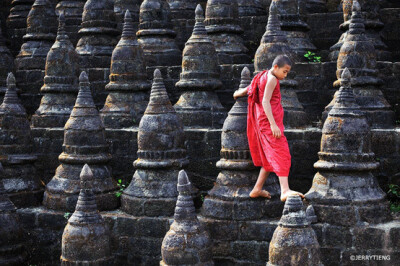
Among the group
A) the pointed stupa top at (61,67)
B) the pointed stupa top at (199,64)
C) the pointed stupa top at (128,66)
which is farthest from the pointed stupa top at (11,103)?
the pointed stupa top at (199,64)

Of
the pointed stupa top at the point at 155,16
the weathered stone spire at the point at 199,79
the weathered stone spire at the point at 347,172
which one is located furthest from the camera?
the pointed stupa top at the point at 155,16

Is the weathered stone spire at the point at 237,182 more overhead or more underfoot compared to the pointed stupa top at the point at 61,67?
more underfoot

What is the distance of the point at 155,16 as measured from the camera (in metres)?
12.2

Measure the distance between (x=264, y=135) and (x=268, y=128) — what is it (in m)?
0.09

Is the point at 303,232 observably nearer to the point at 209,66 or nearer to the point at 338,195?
the point at 338,195

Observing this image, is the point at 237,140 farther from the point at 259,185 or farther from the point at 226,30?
the point at 226,30

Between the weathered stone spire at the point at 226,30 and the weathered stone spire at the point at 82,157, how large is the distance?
9.83 ft

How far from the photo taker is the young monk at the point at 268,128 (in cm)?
823

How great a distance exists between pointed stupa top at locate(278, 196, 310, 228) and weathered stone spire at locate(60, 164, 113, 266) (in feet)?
7.28

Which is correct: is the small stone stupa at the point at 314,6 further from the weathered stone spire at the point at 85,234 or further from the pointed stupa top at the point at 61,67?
the weathered stone spire at the point at 85,234

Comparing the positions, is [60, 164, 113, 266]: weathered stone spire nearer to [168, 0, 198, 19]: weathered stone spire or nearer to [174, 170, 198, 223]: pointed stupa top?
[174, 170, 198, 223]: pointed stupa top

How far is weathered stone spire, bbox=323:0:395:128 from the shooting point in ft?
31.1

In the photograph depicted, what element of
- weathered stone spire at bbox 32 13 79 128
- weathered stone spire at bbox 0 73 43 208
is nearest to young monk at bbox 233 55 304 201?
weathered stone spire at bbox 0 73 43 208

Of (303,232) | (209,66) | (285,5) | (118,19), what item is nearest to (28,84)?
(118,19)
